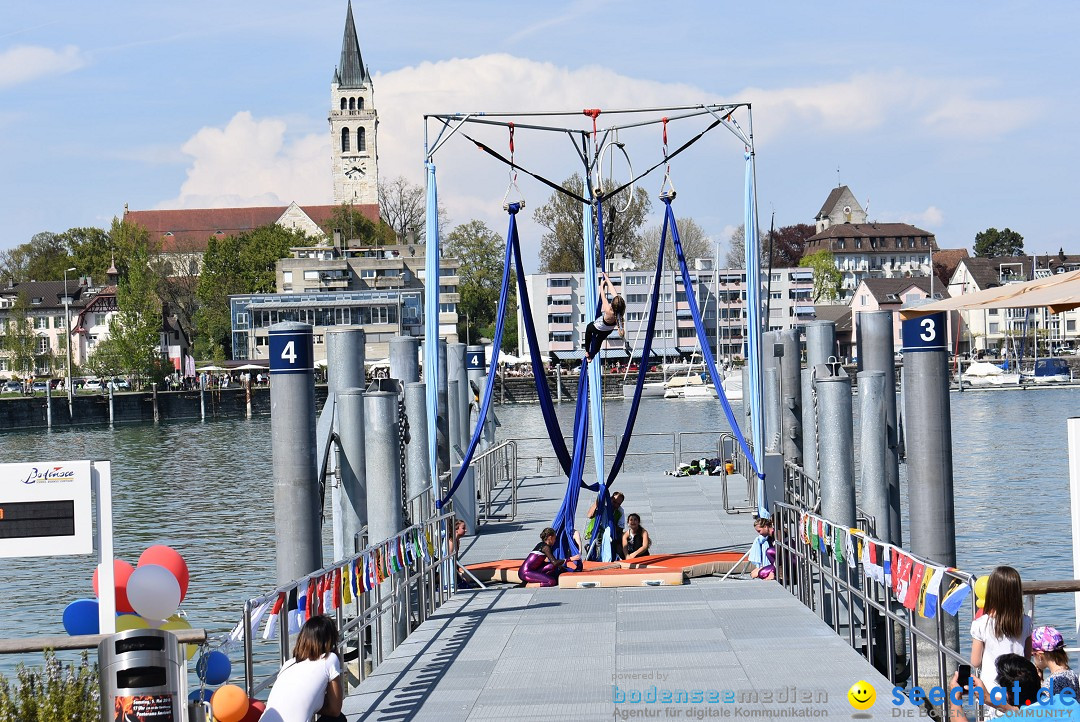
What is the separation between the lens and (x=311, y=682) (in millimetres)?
8547

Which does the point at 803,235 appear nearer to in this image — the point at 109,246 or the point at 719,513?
the point at 109,246

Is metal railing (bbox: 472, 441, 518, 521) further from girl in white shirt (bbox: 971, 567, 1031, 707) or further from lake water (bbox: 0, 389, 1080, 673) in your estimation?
girl in white shirt (bbox: 971, 567, 1031, 707)

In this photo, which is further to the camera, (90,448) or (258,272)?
(258,272)

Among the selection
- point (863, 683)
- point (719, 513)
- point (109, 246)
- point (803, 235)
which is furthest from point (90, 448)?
point (803, 235)

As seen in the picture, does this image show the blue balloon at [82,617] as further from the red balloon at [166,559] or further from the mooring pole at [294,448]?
the mooring pole at [294,448]

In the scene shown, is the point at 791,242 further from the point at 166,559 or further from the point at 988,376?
the point at 166,559

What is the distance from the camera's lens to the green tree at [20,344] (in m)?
111

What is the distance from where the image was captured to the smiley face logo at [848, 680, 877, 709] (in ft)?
31.9

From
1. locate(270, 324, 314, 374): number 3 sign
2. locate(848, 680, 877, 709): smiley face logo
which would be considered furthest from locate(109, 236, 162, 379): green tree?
locate(848, 680, 877, 709): smiley face logo

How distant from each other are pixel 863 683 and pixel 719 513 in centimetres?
1398

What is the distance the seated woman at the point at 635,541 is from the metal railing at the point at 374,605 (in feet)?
8.82

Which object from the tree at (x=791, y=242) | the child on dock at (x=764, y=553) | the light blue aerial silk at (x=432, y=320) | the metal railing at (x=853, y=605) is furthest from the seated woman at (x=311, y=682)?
the tree at (x=791, y=242)

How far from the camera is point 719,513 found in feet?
78.7

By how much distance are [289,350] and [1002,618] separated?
21.0 feet
